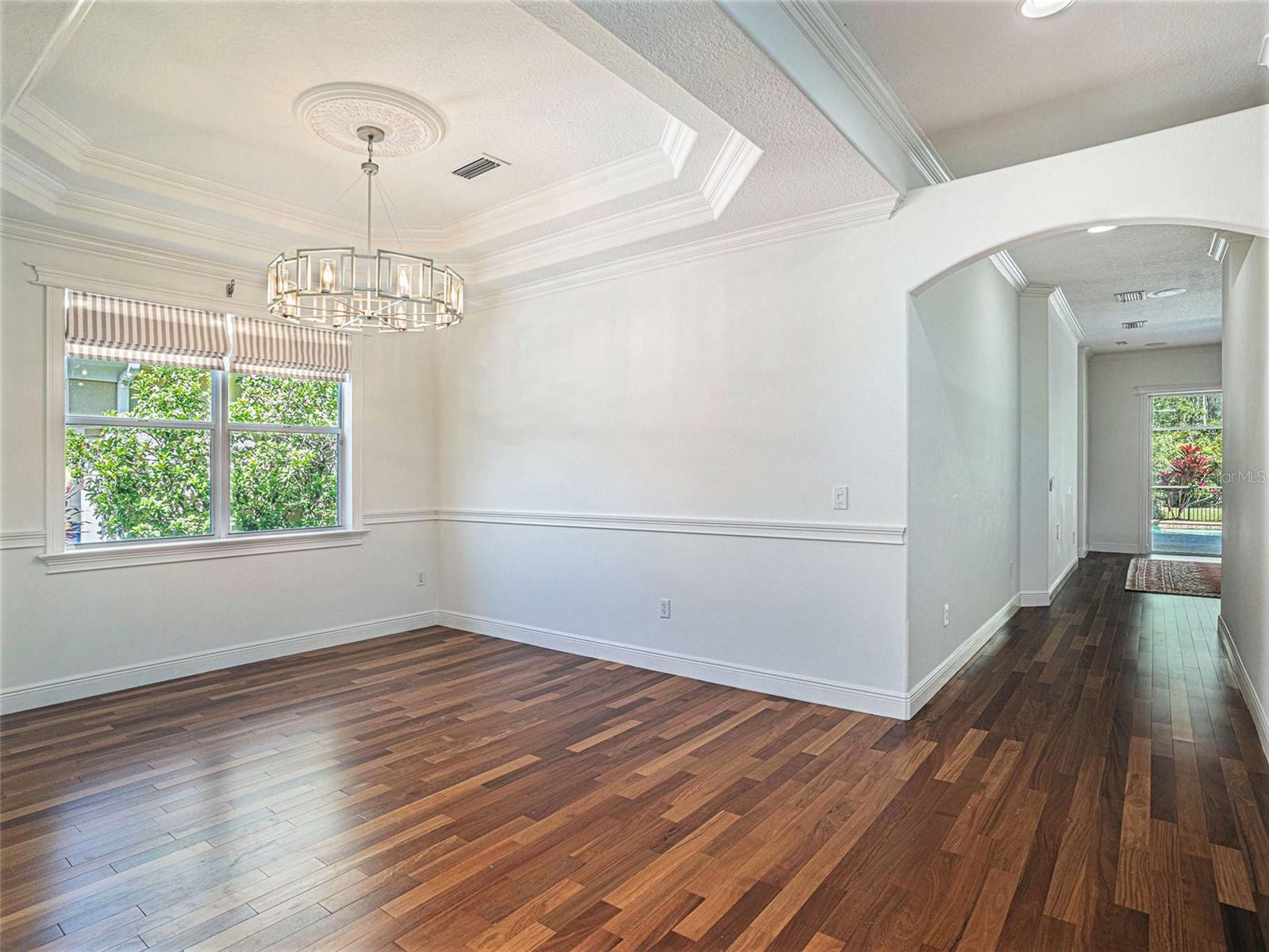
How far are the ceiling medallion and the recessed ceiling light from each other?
248 cm

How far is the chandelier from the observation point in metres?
3.16

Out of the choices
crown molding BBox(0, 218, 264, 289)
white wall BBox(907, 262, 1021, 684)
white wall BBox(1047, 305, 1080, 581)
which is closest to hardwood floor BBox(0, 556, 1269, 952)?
white wall BBox(907, 262, 1021, 684)

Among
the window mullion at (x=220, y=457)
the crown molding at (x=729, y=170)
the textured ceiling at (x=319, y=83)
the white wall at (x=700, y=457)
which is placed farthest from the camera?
the window mullion at (x=220, y=457)

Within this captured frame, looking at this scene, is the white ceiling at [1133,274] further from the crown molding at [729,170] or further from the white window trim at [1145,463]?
the crown molding at [729,170]

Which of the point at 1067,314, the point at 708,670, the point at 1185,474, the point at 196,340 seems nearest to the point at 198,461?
the point at 196,340

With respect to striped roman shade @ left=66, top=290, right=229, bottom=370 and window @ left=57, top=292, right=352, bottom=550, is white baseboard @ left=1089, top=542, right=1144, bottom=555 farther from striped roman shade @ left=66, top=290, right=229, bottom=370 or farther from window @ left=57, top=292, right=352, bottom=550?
striped roman shade @ left=66, top=290, right=229, bottom=370

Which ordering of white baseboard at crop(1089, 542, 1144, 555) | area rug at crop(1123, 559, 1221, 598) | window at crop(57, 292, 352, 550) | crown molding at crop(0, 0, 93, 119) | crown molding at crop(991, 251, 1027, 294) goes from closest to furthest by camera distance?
crown molding at crop(0, 0, 93, 119) < window at crop(57, 292, 352, 550) < crown molding at crop(991, 251, 1027, 294) < area rug at crop(1123, 559, 1221, 598) < white baseboard at crop(1089, 542, 1144, 555)

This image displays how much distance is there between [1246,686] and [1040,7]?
3.65 meters

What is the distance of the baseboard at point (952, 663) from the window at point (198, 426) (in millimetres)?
4129

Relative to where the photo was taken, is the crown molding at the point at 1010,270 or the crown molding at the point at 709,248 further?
the crown molding at the point at 1010,270

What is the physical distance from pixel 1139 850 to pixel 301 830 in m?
2.93

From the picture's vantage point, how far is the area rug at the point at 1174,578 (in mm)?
7109

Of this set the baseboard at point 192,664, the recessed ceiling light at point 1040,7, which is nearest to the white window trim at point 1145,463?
the recessed ceiling light at point 1040,7

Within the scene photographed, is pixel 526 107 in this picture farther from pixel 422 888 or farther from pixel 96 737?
pixel 96 737
